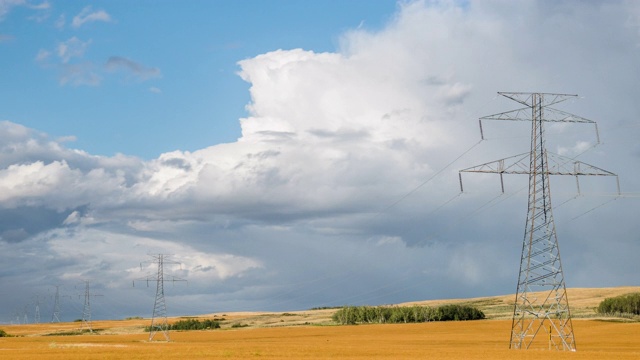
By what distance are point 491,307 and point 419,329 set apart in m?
67.3

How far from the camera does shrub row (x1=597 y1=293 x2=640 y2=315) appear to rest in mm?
143250

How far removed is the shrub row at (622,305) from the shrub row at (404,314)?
1001 inches

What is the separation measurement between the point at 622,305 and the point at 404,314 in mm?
47848

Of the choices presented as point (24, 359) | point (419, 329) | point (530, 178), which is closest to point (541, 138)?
point (530, 178)

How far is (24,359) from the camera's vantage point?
6047 cm

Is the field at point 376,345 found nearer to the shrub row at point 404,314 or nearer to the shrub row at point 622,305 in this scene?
the shrub row at point 622,305

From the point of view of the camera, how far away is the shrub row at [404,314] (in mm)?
162000

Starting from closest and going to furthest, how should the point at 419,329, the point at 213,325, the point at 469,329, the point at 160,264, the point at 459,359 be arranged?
the point at 459,359 → the point at 160,264 → the point at 469,329 → the point at 419,329 → the point at 213,325

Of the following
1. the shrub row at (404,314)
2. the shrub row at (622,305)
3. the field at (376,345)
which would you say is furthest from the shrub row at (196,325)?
the shrub row at (622,305)

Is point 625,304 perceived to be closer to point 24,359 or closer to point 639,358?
point 639,358

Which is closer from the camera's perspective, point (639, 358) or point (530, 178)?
point (639, 358)

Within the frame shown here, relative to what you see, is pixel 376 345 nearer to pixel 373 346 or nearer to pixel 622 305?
pixel 373 346

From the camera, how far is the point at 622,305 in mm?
145375

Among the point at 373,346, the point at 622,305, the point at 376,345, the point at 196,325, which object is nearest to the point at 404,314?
the point at 622,305
